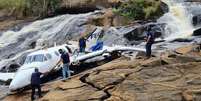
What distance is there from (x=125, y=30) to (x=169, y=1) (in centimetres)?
987

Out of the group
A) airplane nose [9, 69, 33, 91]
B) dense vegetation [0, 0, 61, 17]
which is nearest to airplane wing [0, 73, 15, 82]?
airplane nose [9, 69, 33, 91]

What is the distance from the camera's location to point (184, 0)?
48188mm

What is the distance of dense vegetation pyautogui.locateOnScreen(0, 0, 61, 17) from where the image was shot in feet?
177

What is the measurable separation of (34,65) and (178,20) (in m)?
17.8

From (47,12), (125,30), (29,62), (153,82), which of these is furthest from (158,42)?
(47,12)

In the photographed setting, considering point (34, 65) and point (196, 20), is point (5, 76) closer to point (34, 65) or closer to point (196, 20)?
point (34, 65)

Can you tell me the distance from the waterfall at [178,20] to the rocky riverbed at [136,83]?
Result: 1249cm

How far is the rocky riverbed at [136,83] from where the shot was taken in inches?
853

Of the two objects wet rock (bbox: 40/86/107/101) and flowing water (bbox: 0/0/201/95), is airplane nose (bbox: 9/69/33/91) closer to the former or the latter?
wet rock (bbox: 40/86/107/101)

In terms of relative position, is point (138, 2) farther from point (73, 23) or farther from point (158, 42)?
point (158, 42)

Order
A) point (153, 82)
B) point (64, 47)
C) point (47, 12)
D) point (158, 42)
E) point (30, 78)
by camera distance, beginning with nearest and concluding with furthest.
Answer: point (153, 82) → point (30, 78) → point (64, 47) → point (158, 42) → point (47, 12)

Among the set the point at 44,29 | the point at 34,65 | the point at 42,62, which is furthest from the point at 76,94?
the point at 44,29

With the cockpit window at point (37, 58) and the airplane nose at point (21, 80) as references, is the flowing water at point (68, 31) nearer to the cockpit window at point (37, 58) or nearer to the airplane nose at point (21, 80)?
the cockpit window at point (37, 58)

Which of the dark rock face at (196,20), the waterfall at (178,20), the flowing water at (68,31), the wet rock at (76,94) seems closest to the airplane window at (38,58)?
the wet rock at (76,94)
